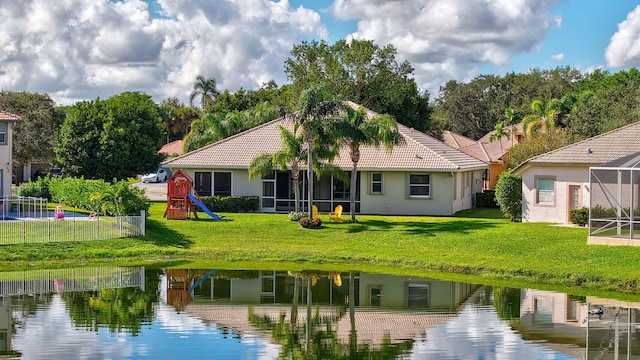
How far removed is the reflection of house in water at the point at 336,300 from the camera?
74.0ft

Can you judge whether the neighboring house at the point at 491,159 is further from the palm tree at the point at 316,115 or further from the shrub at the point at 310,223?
the shrub at the point at 310,223

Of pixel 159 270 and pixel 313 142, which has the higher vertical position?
pixel 313 142

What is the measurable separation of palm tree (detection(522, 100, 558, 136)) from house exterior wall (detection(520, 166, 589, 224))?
21337 mm

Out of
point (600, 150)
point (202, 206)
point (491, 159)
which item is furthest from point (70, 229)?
point (491, 159)

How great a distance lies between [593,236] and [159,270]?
15923 millimetres

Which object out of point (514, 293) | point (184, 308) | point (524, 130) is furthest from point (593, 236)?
point (524, 130)

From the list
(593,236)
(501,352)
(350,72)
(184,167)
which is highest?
(350,72)

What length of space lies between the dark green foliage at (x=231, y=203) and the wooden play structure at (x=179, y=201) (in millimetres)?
2389

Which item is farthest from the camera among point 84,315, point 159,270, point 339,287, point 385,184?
point 385,184

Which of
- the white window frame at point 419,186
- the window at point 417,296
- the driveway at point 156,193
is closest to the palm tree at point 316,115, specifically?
the white window frame at point 419,186

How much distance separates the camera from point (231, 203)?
44.7 m

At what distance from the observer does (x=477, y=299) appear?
2588 cm

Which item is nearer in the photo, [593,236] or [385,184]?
[593,236]

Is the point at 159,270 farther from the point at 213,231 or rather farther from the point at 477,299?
the point at 477,299
